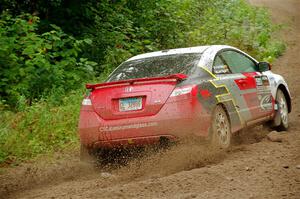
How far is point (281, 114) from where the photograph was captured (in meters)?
9.12

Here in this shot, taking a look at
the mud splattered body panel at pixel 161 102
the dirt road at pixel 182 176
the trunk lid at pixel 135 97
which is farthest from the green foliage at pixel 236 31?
the trunk lid at pixel 135 97

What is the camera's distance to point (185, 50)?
7.88 metres

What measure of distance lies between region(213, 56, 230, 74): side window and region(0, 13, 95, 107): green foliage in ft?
12.8

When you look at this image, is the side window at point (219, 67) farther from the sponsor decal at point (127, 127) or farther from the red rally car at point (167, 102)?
the sponsor decal at point (127, 127)

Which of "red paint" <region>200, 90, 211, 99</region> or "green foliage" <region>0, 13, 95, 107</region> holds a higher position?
"green foliage" <region>0, 13, 95, 107</region>

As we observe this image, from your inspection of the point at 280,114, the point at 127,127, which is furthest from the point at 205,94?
the point at 280,114

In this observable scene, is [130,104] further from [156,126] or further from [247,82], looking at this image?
[247,82]

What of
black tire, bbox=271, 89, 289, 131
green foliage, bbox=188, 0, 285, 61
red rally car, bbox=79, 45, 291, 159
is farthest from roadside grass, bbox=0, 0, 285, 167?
green foliage, bbox=188, 0, 285, 61

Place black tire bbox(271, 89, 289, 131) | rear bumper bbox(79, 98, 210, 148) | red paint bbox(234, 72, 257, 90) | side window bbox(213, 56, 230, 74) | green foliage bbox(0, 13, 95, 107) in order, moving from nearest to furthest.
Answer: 1. rear bumper bbox(79, 98, 210, 148)
2. side window bbox(213, 56, 230, 74)
3. red paint bbox(234, 72, 257, 90)
4. black tire bbox(271, 89, 289, 131)
5. green foliage bbox(0, 13, 95, 107)

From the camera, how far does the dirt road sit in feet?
17.3

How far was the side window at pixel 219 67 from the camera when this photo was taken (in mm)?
7541

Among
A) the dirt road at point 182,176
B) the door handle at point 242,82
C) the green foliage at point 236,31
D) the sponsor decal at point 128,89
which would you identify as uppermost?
the green foliage at point 236,31

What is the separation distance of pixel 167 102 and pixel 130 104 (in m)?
0.47

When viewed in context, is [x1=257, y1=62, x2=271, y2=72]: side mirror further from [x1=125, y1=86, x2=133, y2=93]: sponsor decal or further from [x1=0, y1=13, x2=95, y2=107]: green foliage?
[x1=0, y1=13, x2=95, y2=107]: green foliage
